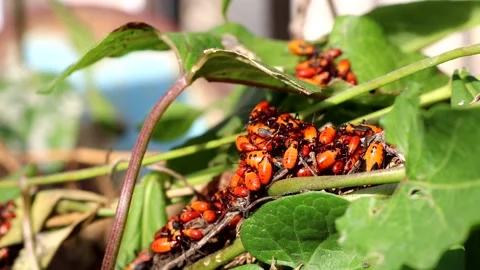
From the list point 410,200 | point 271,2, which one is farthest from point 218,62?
point 271,2

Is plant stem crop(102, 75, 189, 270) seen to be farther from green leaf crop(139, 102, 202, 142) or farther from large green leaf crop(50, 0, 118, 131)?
large green leaf crop(50, 0, 118, 131)

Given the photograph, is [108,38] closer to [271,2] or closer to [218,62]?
[218,62]

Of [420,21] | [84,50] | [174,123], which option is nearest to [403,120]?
[420,21]

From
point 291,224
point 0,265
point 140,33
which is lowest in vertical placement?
point 0,265

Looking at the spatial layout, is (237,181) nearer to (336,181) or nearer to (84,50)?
(336,181)

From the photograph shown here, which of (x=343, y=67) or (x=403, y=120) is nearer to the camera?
(x=403, y=120)

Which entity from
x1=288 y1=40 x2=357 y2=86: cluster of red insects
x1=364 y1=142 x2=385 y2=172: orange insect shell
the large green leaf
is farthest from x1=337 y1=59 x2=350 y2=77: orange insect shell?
the large green leaf
